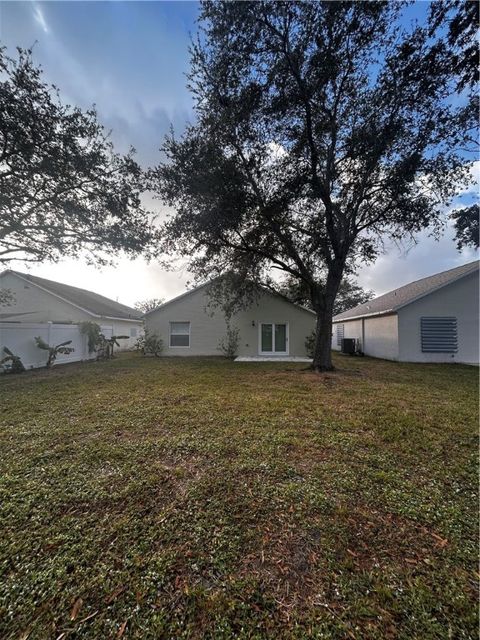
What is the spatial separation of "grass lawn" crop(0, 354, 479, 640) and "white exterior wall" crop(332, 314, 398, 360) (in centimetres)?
917

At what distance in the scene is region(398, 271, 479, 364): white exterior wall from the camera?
40.0ft

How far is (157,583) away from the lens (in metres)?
1.70

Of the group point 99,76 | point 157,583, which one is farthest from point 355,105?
point 157,583

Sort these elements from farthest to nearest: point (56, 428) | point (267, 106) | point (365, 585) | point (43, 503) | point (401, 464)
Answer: point (267, 106), point (56, 428), point (401, 464), point (43, 503), point (365, 585)

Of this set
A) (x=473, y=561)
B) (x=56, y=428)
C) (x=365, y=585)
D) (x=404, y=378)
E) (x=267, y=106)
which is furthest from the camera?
(x=404, y=378)

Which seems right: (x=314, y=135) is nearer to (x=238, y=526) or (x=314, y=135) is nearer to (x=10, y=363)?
(x=238, y=526)

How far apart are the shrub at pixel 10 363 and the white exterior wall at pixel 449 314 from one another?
16471 millimetres

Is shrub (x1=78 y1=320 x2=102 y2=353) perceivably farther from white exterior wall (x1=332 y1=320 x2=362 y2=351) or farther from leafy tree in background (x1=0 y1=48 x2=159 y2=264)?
white exterior wall (x1=332 y1=320 x2=362 y2=351)

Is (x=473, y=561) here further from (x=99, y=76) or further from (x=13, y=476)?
(x=99, y=76)

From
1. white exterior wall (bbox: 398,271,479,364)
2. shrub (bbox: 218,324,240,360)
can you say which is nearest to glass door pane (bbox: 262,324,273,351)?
shrub (bbox: 218,324,240,360)

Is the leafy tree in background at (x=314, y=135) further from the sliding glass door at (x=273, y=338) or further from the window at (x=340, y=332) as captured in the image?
the window at (x=340, y=332)

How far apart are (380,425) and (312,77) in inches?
365

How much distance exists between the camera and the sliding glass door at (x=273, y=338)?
14156 mm

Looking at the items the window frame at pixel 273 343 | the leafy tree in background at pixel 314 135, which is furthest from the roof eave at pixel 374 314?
the window frame at pixel 273 343
